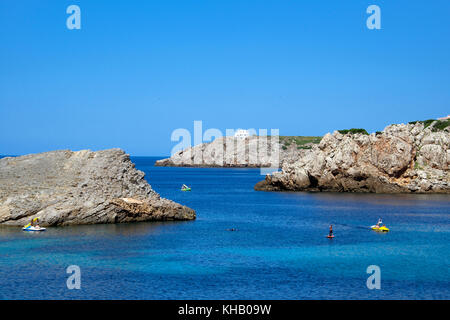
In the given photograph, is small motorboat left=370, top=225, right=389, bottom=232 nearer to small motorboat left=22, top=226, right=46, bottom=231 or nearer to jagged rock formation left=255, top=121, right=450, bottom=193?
small motorboat left=22, top=226, right=46, bottom=231

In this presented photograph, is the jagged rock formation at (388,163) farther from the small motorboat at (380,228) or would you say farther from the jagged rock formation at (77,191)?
the jagged rock formation at (77,191)

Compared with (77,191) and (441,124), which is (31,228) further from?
(441,124)

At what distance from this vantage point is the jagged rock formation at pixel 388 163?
334 feet

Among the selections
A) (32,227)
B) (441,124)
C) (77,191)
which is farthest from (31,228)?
(441,124)

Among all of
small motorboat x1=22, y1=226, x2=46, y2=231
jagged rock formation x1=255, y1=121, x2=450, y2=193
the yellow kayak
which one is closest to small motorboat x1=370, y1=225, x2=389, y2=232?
the yellow kayak

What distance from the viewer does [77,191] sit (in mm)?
55438

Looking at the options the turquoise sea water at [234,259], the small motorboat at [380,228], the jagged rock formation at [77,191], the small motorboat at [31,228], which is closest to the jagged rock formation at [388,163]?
the turquoise sea water at [234,259]

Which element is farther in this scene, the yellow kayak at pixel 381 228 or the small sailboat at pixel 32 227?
the yellow kayak at pixel 381 228

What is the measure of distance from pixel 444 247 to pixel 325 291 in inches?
803

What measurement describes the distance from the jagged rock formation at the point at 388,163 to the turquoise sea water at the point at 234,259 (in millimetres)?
34525

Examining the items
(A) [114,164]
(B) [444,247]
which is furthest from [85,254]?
(B) [444,247]

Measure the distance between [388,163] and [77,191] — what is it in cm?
6486

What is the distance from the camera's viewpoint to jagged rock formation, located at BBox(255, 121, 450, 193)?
334 ft

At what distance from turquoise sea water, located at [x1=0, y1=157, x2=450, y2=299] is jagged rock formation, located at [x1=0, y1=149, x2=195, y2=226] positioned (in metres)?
1.65
